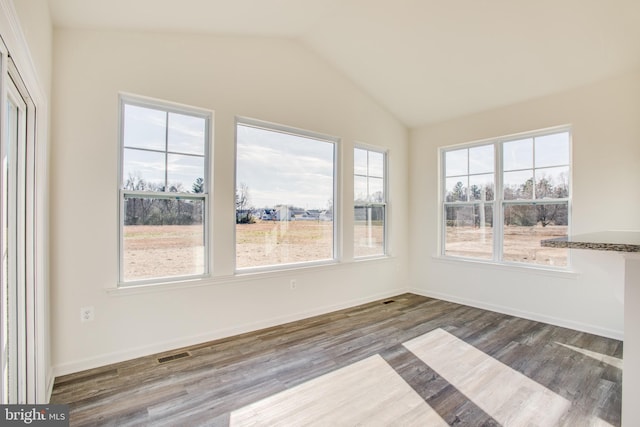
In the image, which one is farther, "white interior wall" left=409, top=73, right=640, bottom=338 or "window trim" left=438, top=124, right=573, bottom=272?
"window trim" left=438, top=124, right=573, bottom=272

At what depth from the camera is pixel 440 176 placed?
480 centimetres

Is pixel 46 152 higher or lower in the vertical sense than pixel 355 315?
higher

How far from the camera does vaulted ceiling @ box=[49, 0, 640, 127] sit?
103 inches

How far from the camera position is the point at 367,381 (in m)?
2.40

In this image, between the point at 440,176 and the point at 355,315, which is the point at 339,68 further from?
the point at 355,315

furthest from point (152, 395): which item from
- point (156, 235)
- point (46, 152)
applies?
point (46, 152)

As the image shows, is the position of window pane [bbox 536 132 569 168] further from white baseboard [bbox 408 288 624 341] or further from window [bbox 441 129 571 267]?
white baseboard [bbox 408 288 624 341]

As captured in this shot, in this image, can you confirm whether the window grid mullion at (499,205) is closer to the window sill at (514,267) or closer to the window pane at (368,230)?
the window sill at (514,267)

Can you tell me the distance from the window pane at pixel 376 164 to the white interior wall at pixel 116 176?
51 centimetres

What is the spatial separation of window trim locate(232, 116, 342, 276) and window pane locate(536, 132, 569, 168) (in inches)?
95.6

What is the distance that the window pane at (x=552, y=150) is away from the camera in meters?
3.68

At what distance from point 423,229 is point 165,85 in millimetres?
3913
